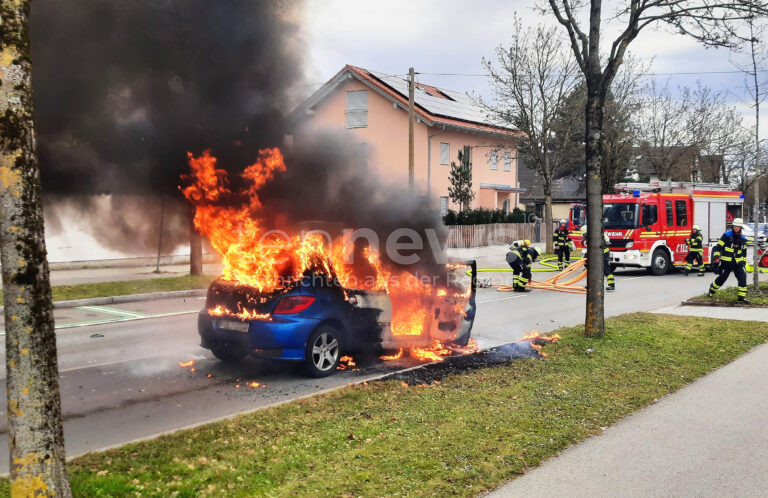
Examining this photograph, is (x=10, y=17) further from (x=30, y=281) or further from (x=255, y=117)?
(x=255, y=117)

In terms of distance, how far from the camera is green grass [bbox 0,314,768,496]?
12.8ft

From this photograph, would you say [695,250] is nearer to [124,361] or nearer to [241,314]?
[241,314]

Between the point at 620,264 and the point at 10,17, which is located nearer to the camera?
the point at 10,17

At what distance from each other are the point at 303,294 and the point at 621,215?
14.2 metres

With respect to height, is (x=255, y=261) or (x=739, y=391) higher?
(x=255, y=261)

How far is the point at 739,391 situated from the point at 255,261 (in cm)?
542

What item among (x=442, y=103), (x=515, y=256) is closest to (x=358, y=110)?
(x=442, y=103)

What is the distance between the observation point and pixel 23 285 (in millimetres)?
2885

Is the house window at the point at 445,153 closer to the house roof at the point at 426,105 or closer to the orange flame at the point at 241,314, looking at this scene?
the house roof at the point at 426,105

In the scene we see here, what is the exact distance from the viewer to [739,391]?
241 inches

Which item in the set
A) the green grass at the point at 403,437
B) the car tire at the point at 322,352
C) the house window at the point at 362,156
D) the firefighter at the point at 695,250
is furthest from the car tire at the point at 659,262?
the car tire at the point at 322,352

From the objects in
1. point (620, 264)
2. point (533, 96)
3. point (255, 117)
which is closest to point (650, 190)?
point (620, 264)

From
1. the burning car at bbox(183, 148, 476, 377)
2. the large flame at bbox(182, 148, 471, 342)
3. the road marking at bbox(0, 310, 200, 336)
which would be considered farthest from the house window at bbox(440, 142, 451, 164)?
the large flame at bbox(182, 148, 471, 342)

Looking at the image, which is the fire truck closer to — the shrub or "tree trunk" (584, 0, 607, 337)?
the shrub
